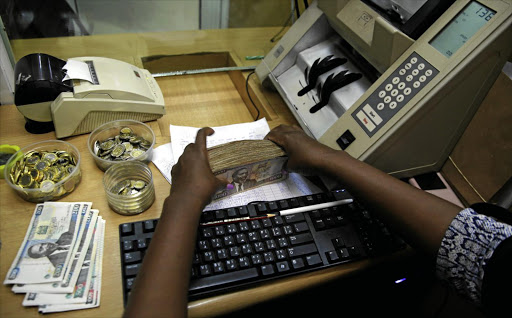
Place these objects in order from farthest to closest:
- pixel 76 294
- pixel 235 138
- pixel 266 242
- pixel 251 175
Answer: pixel 235 138 < pixel 251 175 < pixel 266 242 < pixel 76 294

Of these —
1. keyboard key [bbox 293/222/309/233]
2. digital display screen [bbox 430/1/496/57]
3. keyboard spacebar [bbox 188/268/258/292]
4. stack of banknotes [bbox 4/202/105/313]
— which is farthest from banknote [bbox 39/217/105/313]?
digital display screen [bbox 430/1/496/57]

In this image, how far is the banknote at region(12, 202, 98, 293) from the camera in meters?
0.56

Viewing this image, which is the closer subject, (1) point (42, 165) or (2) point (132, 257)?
(2) point (132, 257)

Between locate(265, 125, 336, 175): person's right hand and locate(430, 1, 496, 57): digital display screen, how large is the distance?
31cm

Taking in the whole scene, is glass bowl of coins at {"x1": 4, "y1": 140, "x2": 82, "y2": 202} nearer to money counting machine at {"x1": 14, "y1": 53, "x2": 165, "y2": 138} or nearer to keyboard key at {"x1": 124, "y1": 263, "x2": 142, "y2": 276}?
money counting machine at {"x1": 14, "y1": 53, "x2": 165, "y2": 138}

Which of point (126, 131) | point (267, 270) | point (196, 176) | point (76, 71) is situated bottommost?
point (267, 270)

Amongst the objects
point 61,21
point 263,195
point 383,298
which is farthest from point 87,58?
point 383,298

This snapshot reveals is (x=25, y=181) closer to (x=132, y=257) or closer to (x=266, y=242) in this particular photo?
(x=132, y=257)

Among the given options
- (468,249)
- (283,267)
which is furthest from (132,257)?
(468,249)

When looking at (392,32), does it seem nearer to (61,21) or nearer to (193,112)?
(193,112)

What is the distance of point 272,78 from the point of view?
1026 mm

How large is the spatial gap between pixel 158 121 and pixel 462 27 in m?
0.76

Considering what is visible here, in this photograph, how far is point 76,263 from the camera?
0.59 metres

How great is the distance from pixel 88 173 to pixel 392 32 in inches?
28.8
